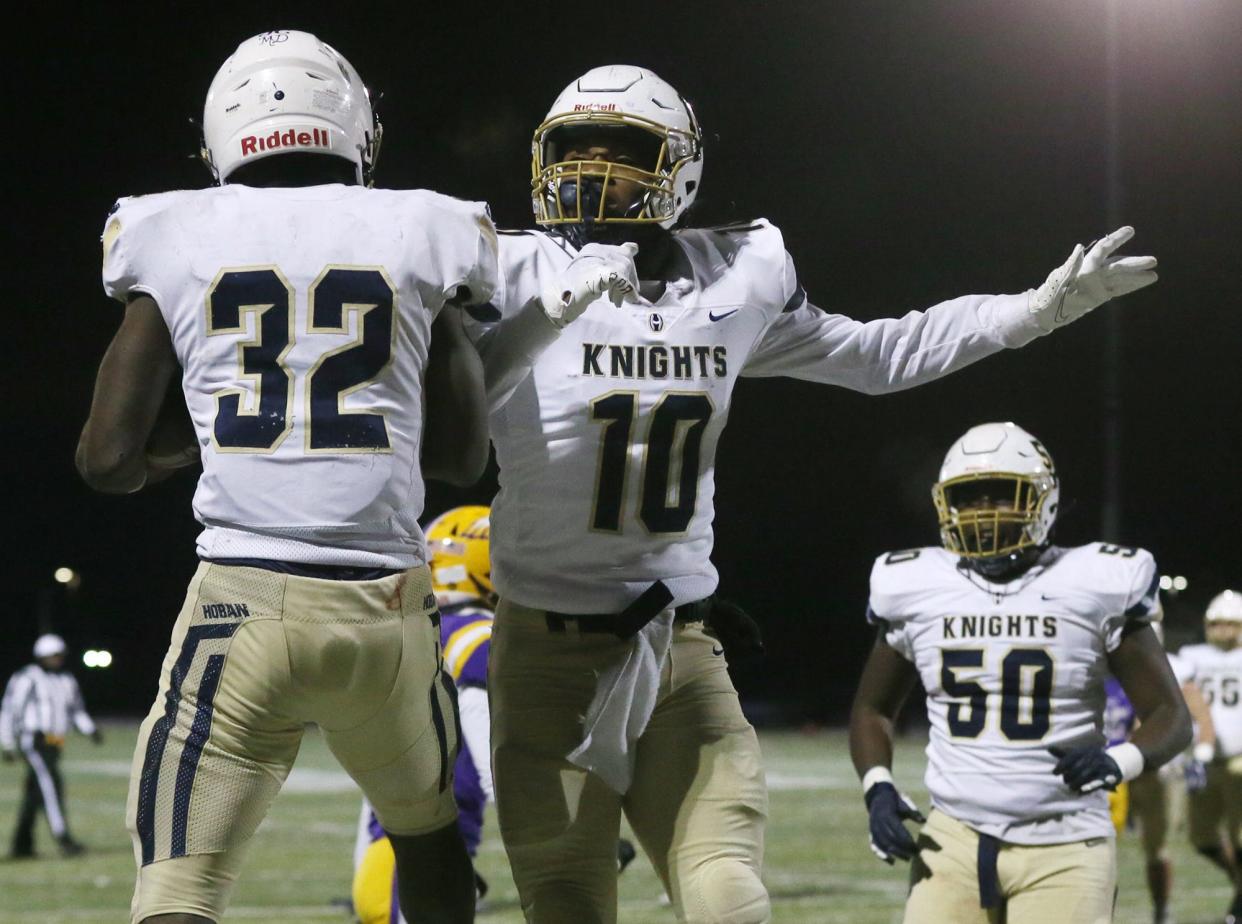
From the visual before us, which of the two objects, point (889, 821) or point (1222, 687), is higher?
point (889, 821)

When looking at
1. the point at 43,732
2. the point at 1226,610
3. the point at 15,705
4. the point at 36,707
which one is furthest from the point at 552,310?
the point at 15,705

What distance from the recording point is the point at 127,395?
245cm

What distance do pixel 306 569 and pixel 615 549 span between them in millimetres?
644

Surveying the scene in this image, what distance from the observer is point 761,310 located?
3039 mm

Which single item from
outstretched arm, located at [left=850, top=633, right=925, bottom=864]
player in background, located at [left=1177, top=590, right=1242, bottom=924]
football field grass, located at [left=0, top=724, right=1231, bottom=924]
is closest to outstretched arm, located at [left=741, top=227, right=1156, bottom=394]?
outstretched arm, located at [left=850, top=633, right=925, bottom=864]

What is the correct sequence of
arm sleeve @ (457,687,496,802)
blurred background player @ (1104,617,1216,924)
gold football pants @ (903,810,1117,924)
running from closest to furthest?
gold football pants @ (903,810,1117,924) < arm sleeve @ (457,687,496,802) < blurred background player @ (1104,617,1216,924)

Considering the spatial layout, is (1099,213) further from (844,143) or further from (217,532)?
(217,532)

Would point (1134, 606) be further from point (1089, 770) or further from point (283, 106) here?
point (283, 106)

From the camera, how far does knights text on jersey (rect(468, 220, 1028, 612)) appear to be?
288 centimetres

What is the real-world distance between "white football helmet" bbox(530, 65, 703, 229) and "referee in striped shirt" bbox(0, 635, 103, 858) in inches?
359

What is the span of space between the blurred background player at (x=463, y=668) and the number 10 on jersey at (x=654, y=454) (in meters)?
1.69

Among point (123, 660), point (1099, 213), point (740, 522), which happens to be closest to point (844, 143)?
point (1099, 213)

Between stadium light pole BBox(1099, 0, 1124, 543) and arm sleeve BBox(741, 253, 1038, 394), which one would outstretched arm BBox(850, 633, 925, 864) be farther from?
stadium light pole BBox(1099, 0, 1124, 543)

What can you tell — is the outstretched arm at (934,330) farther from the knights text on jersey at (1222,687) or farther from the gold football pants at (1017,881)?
the knights text on jersey at (1222,687)
